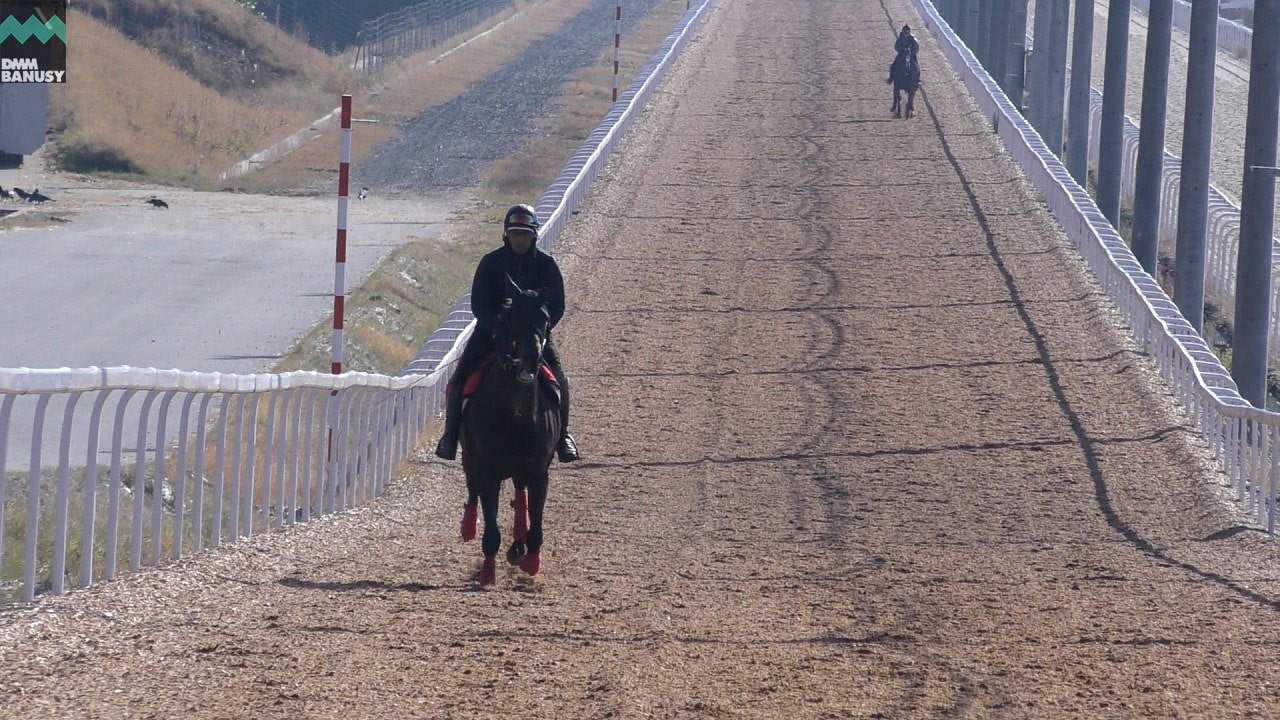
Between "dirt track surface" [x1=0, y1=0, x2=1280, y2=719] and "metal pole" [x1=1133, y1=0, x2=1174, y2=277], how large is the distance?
157 cm

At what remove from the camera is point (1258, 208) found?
1927cm

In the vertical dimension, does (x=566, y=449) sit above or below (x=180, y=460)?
below

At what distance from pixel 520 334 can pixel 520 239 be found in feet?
2.67

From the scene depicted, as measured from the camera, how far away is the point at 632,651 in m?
7.54

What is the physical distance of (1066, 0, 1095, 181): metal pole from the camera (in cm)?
3419

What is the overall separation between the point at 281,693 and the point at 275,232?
27234 millimetres

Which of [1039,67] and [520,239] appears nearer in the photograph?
[520,239]

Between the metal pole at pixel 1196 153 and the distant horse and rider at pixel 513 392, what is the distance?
1351 cm

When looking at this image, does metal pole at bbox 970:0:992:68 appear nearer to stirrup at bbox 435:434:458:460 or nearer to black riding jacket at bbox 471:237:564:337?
black riding jacket at bbox 471:237:564:337

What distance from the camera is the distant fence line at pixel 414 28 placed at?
62906 mm

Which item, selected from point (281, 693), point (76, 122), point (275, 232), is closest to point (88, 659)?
point (281, 693)

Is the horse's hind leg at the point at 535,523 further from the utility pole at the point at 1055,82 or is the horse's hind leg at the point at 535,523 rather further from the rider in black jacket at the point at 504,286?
the utility pole at the point at 1055,82

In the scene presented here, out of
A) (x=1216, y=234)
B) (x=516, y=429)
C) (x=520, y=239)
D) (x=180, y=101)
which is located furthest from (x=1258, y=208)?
(x=180, y=101)

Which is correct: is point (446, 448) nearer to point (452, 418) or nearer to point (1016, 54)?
point (452, 418)
